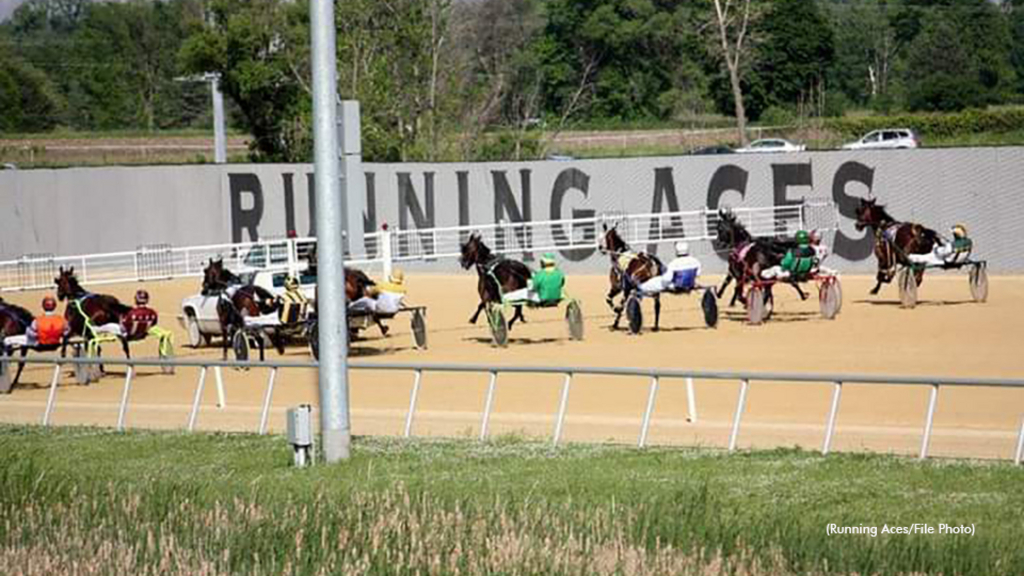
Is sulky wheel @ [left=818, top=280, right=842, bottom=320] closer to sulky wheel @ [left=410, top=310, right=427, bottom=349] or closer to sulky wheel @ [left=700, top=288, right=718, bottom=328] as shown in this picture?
sulky wheel @ [left=700, top=288, right=718, bottom=328]

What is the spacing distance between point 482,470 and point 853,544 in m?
4.96

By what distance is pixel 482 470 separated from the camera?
1506 centimetres

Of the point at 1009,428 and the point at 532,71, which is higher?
the point at 532,71

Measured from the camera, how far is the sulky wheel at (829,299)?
1251 inches

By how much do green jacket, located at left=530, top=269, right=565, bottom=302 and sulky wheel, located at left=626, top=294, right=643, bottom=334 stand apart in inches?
60.4

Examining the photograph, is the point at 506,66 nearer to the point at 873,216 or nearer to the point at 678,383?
the point at 873,216

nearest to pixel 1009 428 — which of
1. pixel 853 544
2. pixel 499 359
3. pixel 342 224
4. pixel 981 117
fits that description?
pixel 342 224

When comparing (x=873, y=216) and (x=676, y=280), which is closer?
(x=676, y=280)

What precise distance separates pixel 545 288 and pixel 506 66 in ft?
183

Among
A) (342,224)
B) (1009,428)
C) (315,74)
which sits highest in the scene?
(315,74)

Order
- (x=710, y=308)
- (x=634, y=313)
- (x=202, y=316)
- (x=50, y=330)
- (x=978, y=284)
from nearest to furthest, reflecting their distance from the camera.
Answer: (x=50, y=330)
(x=634, y=313)
(x=710, y=308)
(x=202, y=316)
(x=978, y=284)

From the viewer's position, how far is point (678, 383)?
2255 centimetres

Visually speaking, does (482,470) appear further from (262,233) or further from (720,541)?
(262,233)

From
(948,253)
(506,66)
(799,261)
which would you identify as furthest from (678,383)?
(506,66)
